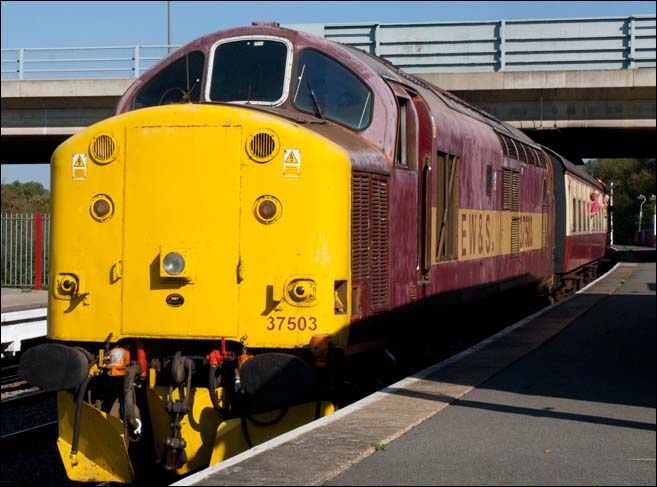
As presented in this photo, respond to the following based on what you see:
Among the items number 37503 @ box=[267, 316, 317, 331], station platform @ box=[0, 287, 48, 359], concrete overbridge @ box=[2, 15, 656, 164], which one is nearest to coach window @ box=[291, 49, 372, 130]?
number 37503 @ box=[267, 316, 317, 331]

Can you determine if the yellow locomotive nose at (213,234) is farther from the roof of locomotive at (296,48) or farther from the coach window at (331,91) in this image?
the roof of locomotive at (296,48)

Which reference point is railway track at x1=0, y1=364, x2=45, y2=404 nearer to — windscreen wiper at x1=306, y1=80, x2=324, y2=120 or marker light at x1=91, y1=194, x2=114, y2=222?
marker light at x1=91, y1=194, x2=114, y2=222

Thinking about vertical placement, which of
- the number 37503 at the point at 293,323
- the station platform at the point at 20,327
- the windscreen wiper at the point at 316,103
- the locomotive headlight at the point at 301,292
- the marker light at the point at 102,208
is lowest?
the station platform at the point at 20,327

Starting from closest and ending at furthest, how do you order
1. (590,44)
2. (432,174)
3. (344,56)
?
(344,56) < (432,174) < (590,44)

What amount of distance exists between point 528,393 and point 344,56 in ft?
10.9

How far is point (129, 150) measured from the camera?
7629 mm

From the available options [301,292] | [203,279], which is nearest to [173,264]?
[203,279]

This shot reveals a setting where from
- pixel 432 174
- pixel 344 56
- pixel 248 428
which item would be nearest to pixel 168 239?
pixel 248 428

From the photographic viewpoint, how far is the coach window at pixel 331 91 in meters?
8.53

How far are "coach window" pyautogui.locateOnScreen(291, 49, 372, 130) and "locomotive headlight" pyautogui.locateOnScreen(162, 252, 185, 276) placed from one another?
188 cm

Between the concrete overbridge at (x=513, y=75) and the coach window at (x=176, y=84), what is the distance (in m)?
15.3

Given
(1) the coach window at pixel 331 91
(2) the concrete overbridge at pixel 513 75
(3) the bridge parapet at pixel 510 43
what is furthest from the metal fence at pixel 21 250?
(1) the coach window at pixel 331 91

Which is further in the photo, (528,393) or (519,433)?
(528,393)

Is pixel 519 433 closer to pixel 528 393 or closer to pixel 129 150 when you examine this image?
pixel 528 393
